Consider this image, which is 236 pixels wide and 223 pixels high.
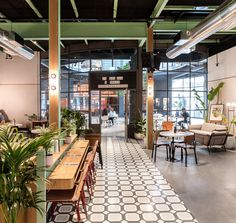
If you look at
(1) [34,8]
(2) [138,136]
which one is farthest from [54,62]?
(2) [138,136]

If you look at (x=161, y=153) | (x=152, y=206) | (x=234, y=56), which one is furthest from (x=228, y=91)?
(x=152, y=206)

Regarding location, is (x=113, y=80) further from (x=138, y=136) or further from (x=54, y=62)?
(x=54, y=62)

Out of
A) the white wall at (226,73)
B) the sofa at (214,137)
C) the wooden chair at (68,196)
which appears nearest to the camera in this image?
the wooden chair at (68,196)

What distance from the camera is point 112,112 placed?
16.2 meters

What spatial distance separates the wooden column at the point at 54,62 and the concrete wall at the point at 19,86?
7.24 metres

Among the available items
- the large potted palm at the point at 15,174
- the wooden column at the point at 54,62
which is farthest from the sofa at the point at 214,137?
the large potted palm at the point at 15,174

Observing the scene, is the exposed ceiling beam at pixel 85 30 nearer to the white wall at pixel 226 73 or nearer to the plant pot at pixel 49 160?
the white wall at pixel 226 73

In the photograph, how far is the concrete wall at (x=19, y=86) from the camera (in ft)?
41.0

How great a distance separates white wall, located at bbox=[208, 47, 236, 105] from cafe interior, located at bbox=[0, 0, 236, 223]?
0.15 ft

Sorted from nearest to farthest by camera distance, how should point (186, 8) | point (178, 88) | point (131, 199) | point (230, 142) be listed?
point (131, 199)
point (186, 8)
point (230, 142)
point (178, 88)

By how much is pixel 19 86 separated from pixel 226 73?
369 inches

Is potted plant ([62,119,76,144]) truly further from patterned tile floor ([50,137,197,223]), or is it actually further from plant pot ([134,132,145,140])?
plant pot ([134,132,145,140])

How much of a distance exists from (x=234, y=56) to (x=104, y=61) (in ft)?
18.6

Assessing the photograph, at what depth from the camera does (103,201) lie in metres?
4.53
